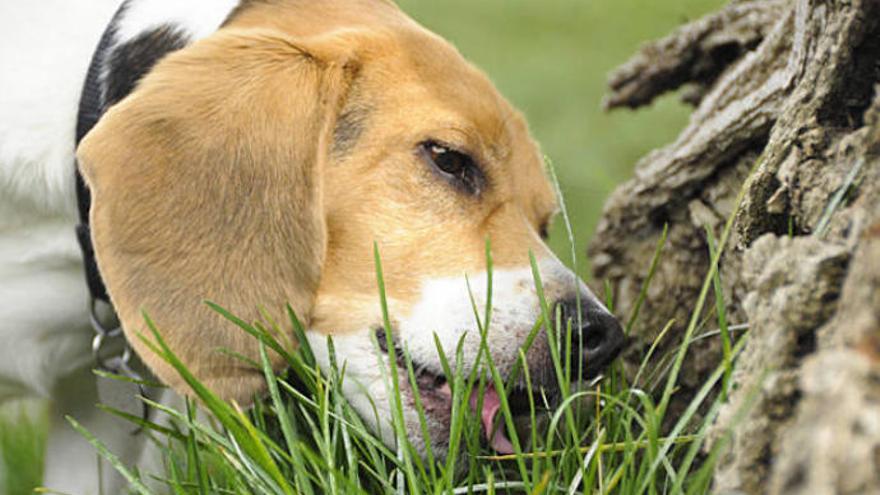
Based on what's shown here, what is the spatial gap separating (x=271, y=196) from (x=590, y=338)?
2.49 ft

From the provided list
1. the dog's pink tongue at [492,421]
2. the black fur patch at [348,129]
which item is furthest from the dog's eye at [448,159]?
the dog's pink tongue at [492,421]

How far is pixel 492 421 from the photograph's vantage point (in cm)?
237

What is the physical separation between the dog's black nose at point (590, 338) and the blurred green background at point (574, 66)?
2793 mm

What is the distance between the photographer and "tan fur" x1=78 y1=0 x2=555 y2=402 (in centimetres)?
249

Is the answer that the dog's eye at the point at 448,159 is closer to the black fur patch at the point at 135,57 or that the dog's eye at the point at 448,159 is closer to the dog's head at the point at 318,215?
the dog's head at the point at 318,215

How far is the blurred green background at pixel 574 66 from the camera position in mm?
6441

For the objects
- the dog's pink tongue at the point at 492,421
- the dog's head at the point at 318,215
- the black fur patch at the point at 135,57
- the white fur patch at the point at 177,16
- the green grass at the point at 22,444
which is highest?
the white fur patch at the point at 177,16

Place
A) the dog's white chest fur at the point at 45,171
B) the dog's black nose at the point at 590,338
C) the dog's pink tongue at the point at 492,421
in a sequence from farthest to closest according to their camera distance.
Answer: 1. the dog's white chest fur at the point at 45,171
2. the dog's black nose at the point at 590,338
3. the dog's pink tongue at the point at 492,421

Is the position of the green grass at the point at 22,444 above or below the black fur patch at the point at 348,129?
below

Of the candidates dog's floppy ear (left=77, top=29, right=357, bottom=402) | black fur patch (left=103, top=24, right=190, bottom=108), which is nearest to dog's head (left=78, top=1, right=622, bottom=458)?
dog's floppy ear (left=77, top=29, right=357, bottom=402)

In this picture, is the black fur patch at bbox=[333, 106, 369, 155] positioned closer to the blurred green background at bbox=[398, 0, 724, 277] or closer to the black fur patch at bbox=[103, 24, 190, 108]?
the black fur patch at bbox=[103, 24, 190, 108]

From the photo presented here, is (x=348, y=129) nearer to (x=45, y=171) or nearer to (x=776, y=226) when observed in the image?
(x=45, y=171)

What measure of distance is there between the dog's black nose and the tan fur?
231 millimetres

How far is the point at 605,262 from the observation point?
12.0 ft
